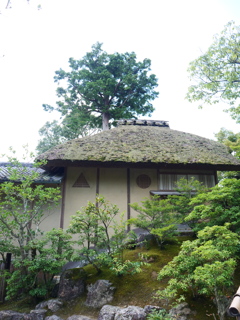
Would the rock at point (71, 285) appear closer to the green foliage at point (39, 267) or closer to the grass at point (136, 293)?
the grass at point (136, 293)

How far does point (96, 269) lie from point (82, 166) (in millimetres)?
4506

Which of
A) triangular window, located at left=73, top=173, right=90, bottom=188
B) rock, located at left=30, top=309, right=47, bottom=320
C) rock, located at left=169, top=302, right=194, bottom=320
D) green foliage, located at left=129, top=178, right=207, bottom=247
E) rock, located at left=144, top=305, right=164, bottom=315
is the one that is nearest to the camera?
rock, located at left=169, top=302, right=194, bottom=320

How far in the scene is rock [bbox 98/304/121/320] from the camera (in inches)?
207

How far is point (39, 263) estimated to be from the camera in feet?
21.1

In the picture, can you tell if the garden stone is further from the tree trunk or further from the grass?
the tree trunk

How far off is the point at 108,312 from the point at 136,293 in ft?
2.80

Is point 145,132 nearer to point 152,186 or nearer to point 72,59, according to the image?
point 152,186

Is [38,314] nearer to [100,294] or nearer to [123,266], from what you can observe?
[100,294]

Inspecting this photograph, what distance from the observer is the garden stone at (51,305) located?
609cm

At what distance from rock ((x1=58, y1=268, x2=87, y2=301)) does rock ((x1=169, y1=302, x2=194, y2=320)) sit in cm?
254

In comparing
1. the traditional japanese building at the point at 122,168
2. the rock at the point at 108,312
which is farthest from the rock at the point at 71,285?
the traditional japanese building at the point at 122,168

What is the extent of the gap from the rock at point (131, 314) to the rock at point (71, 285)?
1.61 meters

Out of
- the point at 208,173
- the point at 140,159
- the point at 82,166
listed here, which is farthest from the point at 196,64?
the point at 82,166

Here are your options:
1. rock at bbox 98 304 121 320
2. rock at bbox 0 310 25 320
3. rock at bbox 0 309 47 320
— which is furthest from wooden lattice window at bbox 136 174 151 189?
rock at bbox 0 310 25 320
